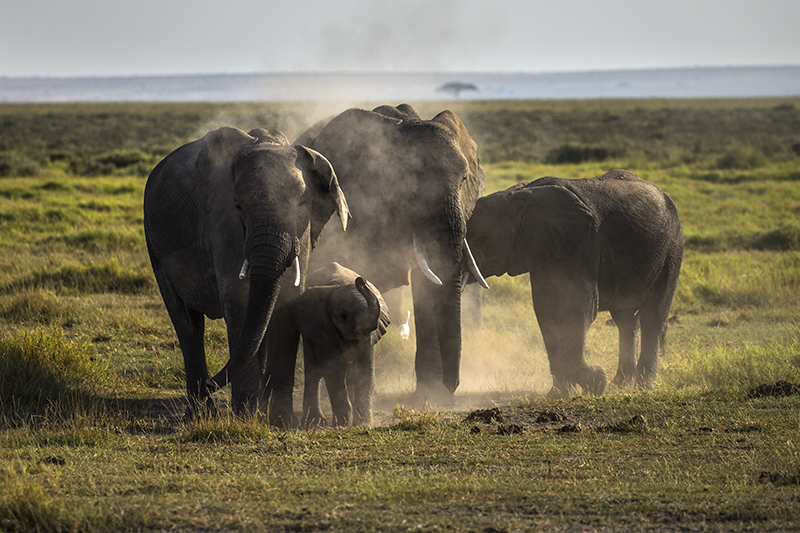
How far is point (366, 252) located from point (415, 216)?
598mm

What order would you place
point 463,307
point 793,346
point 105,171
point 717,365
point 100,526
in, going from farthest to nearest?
point 105,171 < point 463,307 < point 793,346 < point 717,365 < point 100,526

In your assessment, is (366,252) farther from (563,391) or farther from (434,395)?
(563,391)

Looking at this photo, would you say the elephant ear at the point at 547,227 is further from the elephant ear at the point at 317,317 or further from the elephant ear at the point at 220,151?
the elephant ear at the point at 220,151

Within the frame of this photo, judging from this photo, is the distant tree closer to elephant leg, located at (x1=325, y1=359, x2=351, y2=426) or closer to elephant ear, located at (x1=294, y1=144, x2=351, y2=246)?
elephant ear, located at (x1=294, y1=144, x2=351, y2=246)

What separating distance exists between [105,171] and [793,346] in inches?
1027

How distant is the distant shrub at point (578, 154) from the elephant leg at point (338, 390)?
29208 millimetres

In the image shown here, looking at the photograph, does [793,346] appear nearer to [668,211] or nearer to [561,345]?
[668,211]

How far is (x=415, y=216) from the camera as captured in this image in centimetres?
756

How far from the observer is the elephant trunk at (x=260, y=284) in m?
5.78

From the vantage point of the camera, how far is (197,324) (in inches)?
304

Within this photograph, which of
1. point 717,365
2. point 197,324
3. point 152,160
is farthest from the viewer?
point 152,160

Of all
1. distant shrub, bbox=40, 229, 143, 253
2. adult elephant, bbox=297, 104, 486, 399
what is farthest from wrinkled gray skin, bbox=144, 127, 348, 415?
distant shrub, bbox=40, 229, 143, 253

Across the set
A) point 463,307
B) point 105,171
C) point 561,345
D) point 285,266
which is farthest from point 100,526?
point 105,171

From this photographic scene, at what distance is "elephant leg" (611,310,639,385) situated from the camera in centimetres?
866
